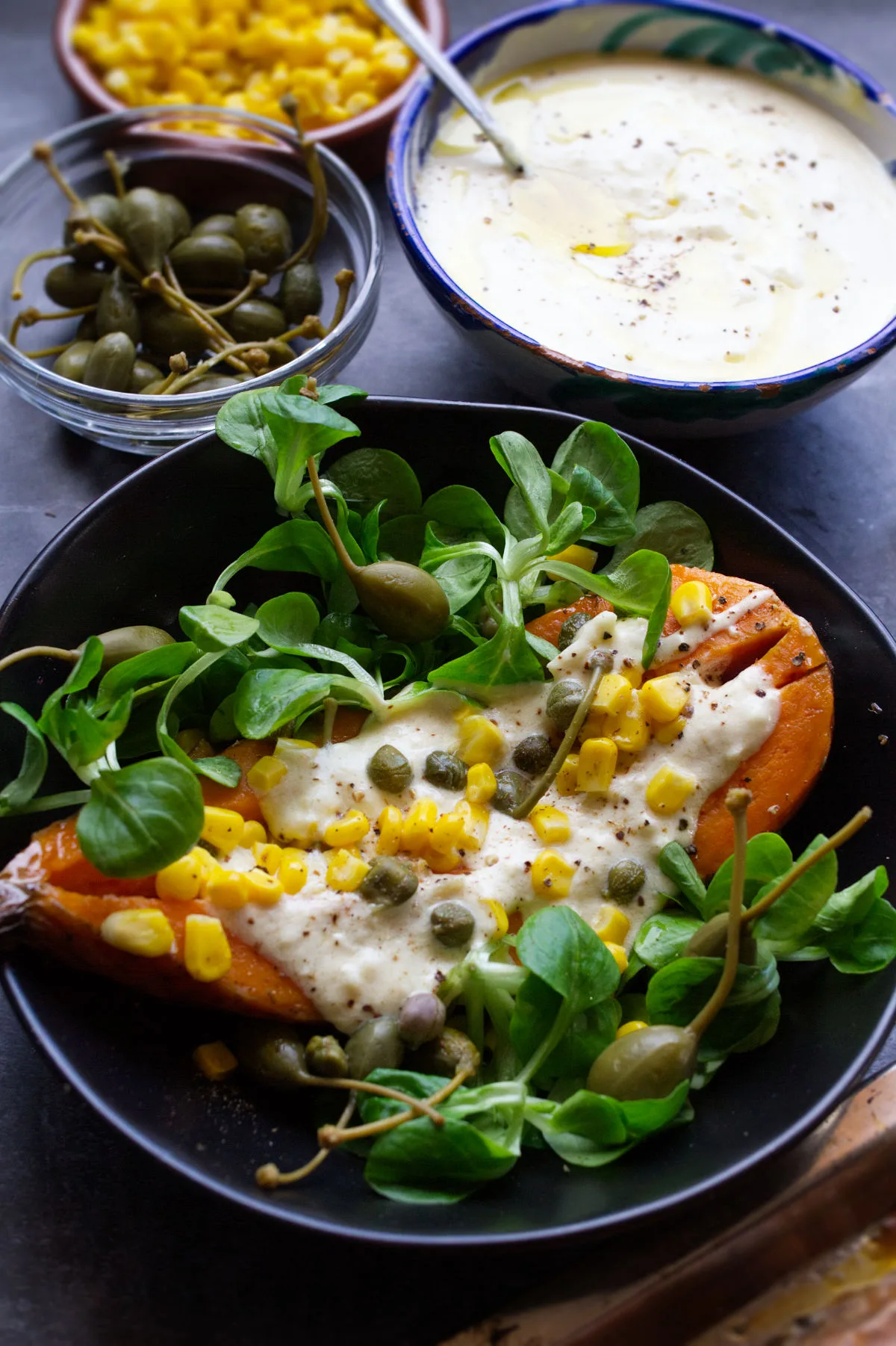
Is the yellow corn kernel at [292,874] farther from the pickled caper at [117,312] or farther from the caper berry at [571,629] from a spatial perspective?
the pickled caper at [117,312]

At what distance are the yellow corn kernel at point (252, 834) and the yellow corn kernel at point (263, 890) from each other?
1.4 inches

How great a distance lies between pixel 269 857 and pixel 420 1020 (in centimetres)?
18

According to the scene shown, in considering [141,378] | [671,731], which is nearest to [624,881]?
[671,731]

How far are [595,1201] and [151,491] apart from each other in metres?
0.69

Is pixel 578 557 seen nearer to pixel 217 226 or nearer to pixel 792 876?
pixel 792 876

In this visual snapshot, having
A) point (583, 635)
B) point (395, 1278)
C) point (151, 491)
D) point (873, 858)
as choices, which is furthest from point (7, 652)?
point (873, 858)

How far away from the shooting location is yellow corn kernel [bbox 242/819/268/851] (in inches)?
37.6

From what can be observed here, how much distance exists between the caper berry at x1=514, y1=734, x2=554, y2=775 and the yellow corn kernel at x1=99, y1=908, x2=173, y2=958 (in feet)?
1.08

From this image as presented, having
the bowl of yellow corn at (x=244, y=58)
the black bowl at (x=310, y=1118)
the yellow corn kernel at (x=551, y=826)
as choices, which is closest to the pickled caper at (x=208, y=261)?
the bowl of yellow corn at (x=244, y=58)

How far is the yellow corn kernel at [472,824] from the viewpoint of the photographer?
3.19 ft

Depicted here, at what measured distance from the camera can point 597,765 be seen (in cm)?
100

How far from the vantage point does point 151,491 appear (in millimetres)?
1061

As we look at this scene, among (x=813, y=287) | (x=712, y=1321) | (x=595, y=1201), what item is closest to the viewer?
(x=595, y=1201)

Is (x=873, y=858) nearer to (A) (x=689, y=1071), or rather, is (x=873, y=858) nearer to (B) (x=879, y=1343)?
(A) (x=689, y=1071)
